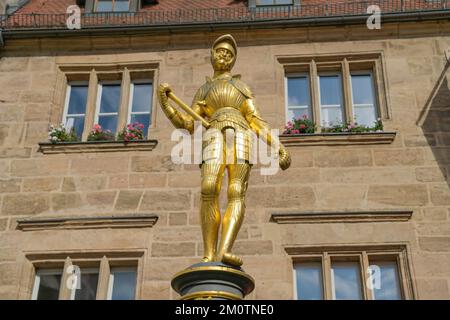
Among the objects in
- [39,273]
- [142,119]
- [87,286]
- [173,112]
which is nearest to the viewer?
[173,112]

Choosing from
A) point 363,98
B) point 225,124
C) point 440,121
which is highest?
point 363,98

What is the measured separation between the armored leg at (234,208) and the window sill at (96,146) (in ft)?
14.8

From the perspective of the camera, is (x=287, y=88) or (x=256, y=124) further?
(x=287, y=88)

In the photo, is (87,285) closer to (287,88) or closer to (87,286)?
(87,286)

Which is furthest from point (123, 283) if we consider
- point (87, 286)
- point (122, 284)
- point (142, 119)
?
point (142, 119)

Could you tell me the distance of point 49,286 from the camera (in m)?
8.34

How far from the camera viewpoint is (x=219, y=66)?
533cm

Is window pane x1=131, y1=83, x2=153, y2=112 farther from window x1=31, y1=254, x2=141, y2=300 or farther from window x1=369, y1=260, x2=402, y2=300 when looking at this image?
window x1=369, y1=260, x2=402, y2=300

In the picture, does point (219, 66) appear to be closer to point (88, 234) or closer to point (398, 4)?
point (88, 234)

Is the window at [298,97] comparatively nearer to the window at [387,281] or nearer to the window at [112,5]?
the window at [387,281]

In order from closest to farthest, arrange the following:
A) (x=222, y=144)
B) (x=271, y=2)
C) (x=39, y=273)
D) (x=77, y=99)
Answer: (x=222, y=144) → (x=39, y=273) → (x=77, y=99) → (x=271, y=2)

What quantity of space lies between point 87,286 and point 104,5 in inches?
194

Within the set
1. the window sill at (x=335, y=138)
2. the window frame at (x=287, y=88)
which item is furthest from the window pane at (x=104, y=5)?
the window sill at (x=335, y=138)
